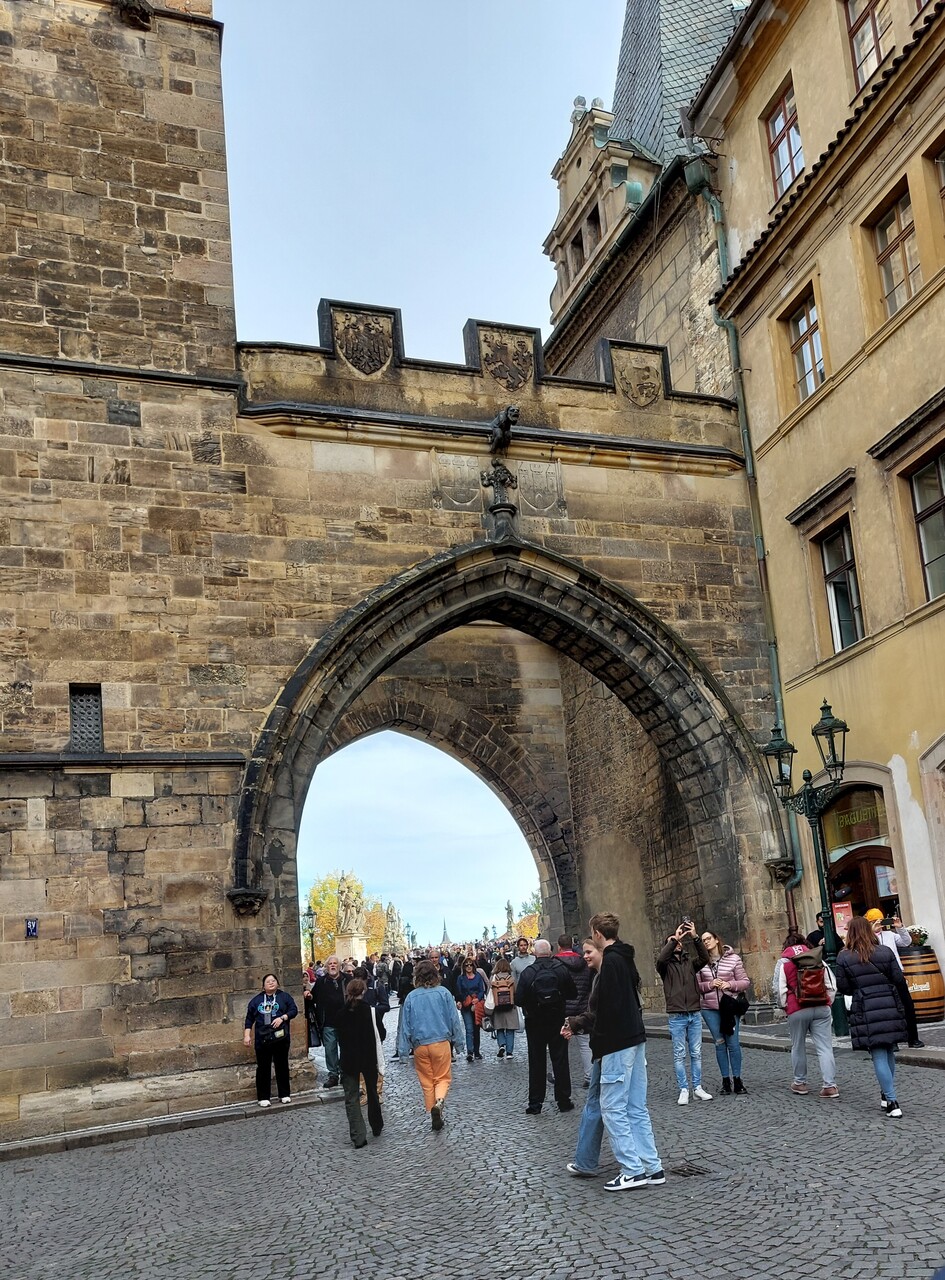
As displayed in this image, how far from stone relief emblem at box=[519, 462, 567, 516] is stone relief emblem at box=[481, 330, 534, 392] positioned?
101cm

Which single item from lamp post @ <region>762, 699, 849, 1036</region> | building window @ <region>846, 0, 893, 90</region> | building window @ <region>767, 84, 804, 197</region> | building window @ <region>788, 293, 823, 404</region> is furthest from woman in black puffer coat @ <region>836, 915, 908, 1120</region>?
building window @ <region>767, 84, 804, 197</region>

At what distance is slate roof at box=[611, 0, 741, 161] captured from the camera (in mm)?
20180

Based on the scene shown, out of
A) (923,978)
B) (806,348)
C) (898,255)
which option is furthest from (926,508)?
(923,978)

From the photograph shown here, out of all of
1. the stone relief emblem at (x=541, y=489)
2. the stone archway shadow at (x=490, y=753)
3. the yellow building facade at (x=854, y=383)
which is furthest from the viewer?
the stone archway shadow at (x=490, y=753)

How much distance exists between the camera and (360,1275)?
4.82 meters

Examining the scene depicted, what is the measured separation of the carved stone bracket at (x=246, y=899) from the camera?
38.0ft

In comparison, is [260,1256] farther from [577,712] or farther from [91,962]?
[577,712]

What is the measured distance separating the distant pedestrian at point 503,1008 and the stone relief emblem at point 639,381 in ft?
22.4

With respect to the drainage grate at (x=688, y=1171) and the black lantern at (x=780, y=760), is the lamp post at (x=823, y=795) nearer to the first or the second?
the black lantern at (x=780, y=760)

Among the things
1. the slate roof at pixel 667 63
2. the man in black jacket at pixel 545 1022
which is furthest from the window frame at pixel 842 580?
the slate roof at pixel 667 63

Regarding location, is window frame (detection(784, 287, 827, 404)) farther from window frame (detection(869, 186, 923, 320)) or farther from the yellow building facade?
window frame (detection(869, 186, 923, 320))

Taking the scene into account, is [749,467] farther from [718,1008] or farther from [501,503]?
[718,1008]

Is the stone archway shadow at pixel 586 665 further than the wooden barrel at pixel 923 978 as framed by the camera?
Yes

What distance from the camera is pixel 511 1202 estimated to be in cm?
585
